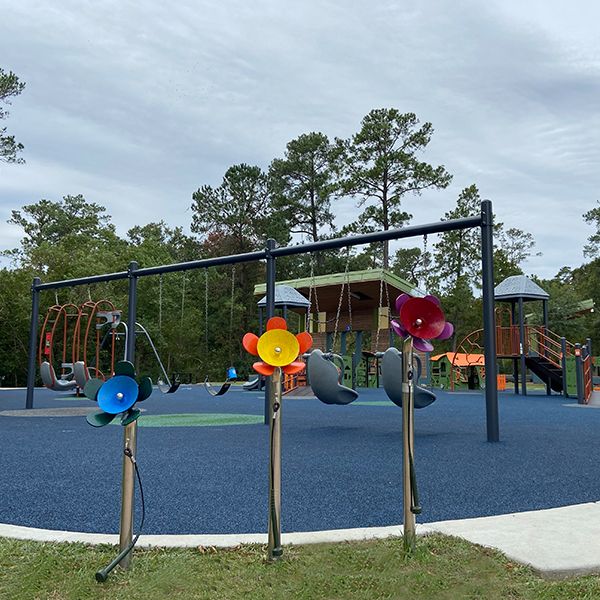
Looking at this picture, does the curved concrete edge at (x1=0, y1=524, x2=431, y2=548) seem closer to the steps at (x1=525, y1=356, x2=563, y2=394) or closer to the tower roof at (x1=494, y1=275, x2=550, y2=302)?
the steps at (x1=525, y1=356, x2=563, y2=394)

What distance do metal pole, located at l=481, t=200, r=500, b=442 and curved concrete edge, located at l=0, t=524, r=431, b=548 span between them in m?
4.26

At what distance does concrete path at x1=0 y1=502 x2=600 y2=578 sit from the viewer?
3.05 metres

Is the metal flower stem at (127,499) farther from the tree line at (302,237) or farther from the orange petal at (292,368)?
the tree line at (302,237)

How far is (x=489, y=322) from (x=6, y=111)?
20.5 metres

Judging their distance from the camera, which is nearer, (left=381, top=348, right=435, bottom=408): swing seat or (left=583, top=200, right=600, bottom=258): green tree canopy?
(left=381, top=348, right=435, bottom=408): swing seat

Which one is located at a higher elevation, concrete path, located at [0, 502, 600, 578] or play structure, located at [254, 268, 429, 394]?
play structure, located at [254, 268, 429, 394]

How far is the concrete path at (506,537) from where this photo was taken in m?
3.05

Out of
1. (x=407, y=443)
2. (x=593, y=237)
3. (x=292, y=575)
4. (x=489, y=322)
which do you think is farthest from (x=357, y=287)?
(x=593, y=237)

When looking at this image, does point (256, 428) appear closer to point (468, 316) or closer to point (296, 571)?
point (296, 571)

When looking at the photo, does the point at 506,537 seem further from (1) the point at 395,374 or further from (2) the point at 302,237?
(2) the point at 302,237

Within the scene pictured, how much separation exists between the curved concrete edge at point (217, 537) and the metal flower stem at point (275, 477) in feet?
0.91

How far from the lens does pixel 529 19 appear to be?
11.4 metres

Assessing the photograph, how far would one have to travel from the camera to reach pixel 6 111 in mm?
22125

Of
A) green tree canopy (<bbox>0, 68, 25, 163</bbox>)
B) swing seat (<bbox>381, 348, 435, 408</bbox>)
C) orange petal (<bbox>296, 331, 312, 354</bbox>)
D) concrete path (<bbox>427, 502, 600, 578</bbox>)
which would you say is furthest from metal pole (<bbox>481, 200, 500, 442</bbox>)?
green tree canopy (<bbox>0, 68, 25, 163</bbox>)
